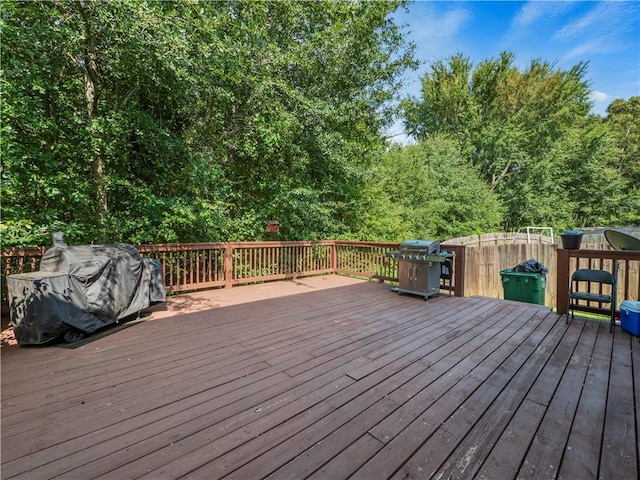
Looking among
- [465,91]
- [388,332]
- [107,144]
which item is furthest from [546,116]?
[107,144]

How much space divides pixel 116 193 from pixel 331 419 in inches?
195

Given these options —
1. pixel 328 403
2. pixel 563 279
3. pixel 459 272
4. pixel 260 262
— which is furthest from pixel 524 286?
pixel 260 262

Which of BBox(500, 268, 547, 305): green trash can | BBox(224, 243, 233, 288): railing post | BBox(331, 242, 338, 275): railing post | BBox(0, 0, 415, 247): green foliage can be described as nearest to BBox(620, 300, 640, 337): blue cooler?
BBox(500, 268, 547, 305): green trash can

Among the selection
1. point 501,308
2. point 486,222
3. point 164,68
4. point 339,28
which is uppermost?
point 339,28

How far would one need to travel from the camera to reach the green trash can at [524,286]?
179 inches

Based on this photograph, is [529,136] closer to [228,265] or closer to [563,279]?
[563,279]

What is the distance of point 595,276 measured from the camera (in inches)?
130

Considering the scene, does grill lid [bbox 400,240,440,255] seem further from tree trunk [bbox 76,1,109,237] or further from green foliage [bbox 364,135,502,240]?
tree trunk [bbox 76,1,109,237]

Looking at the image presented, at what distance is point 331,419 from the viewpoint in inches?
67.9

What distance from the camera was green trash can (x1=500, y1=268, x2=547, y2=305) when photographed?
4539 mm

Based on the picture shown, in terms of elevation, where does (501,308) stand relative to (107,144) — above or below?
below

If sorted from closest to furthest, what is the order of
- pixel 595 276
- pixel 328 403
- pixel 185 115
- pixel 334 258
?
pixel 328 403
pixel 595 276
pixel 185 115
pixel 334 258

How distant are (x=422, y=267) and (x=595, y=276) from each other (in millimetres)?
2005

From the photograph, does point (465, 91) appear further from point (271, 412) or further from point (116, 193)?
point (271, 412)
